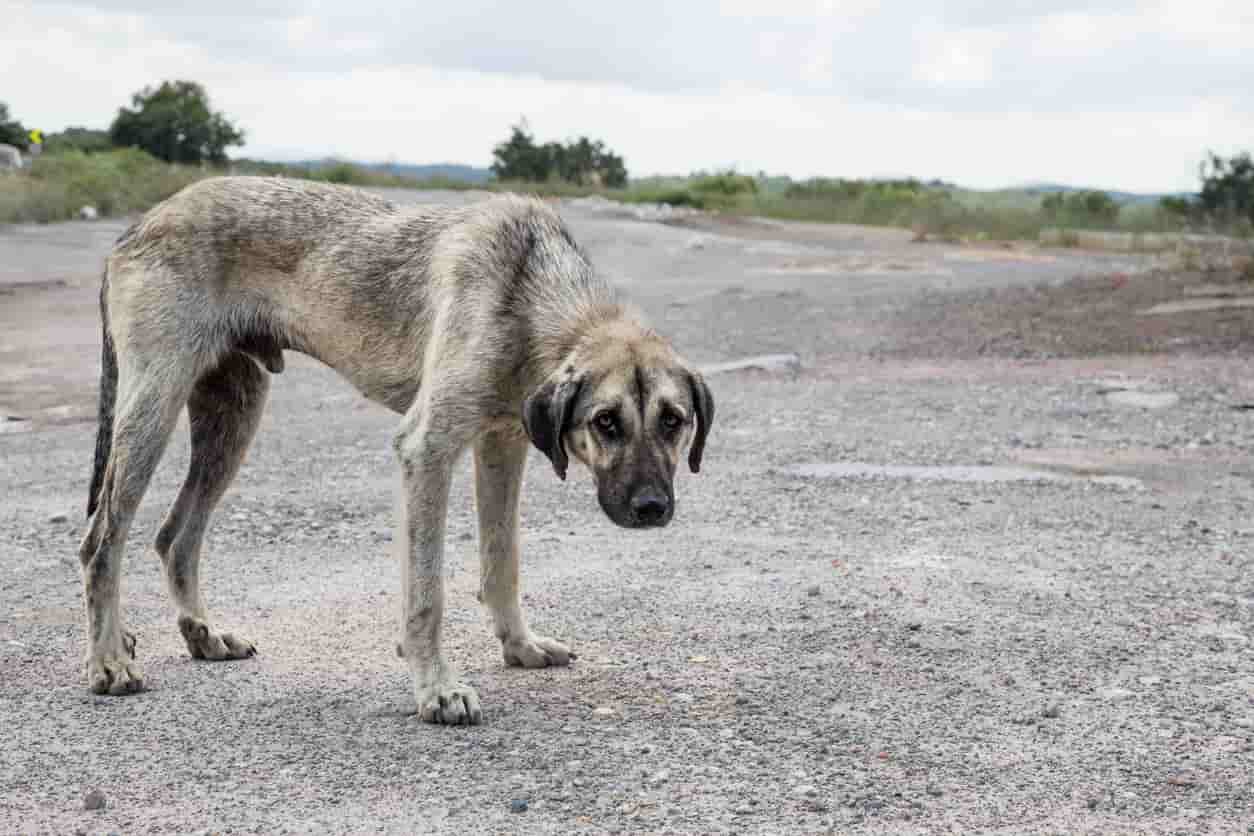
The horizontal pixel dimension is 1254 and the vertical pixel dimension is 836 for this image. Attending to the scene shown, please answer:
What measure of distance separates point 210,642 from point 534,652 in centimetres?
126

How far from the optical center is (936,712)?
17.3ft

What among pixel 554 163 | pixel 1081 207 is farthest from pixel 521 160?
pixel 1081 207

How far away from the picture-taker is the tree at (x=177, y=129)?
43.2m

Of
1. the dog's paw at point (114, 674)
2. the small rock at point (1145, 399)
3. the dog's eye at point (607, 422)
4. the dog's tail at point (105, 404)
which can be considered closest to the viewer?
the dog's eye at point (607, 422)

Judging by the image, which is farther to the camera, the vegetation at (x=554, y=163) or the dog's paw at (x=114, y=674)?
the vegetation at (x=554, y=163)

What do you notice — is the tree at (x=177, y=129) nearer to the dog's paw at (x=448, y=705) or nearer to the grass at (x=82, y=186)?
the grass at (x=82, y=186)

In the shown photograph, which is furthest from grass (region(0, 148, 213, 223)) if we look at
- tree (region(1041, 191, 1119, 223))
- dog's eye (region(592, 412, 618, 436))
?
tree (region(1041, 191, 1119, 223))

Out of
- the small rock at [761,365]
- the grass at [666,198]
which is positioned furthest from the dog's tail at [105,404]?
the grass at [666,198]

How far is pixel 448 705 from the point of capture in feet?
16.9

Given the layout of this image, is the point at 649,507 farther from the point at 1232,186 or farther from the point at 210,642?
the point at 1232,186

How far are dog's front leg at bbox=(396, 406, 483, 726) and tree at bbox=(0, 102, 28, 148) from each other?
38228mm

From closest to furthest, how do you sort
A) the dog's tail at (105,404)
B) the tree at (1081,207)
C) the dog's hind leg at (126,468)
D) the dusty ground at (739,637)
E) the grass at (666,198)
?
the dusty ground at (739,637) → the dog's hind leg at (126,468) → the dog's tail at (105,404) → the grass at (666,198) → the tree at (1081,207)

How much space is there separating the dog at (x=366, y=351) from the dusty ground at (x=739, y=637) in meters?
0.34

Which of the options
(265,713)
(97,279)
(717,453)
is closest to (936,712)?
(265,713)
